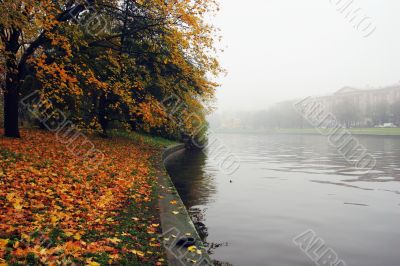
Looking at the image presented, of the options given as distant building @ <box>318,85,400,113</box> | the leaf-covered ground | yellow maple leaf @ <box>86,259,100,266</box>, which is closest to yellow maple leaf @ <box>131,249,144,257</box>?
the leaf-covered ground

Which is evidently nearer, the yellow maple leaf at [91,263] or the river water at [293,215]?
the yellow maple leaf at [91,263]

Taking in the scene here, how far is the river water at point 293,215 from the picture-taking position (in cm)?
707

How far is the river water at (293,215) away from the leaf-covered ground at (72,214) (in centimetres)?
165

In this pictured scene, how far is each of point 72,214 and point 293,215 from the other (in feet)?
20.1

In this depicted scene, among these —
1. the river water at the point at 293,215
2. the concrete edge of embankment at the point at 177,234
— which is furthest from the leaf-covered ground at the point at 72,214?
the river water at the point at 293,215

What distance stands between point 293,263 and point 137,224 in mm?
3156

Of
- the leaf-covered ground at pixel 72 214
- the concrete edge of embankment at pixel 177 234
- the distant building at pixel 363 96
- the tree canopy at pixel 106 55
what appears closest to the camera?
the leaf-covered ground at pixel 72 214

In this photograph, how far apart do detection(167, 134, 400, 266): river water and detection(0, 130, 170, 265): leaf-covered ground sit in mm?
1649

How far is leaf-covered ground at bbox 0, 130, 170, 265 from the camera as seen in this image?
5102 millimetres

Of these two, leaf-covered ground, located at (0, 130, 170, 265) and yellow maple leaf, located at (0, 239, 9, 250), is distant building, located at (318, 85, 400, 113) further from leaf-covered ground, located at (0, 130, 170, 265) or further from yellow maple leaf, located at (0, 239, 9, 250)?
yellow maple leaf, located at (0, 239, 9, 250)

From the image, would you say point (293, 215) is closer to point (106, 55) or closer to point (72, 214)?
point (72, 214)

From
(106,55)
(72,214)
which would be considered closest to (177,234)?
(72,214)

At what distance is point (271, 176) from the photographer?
18438 millimetres

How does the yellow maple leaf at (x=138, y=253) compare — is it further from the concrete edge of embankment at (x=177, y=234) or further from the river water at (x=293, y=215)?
the river water at (x=293, y=215)
